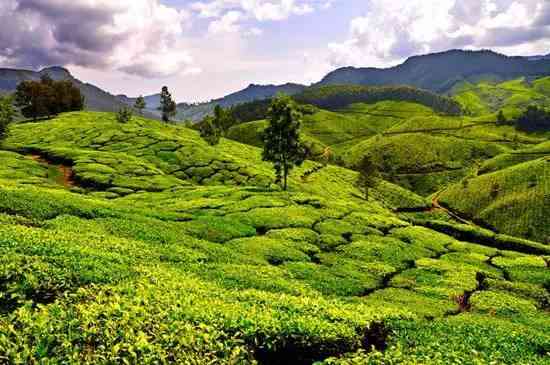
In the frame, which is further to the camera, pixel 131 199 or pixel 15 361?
pixel 131 199

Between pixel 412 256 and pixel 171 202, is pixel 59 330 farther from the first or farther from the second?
pixel 171 202

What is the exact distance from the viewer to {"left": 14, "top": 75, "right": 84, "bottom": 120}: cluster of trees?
516 ft

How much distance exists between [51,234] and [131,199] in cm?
3487

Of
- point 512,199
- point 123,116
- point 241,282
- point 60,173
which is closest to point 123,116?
point 123,116

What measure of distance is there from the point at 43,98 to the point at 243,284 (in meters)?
165

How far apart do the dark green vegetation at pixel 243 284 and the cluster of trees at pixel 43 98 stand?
347 ft

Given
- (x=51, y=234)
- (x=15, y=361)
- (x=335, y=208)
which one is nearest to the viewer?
(x=15, y=361)

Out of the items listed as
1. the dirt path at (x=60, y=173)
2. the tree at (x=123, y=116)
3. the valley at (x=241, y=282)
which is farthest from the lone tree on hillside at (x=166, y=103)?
the valley at (x=241, y=282)

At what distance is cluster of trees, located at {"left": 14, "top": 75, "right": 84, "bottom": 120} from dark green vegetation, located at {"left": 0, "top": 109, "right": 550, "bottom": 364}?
347 ft

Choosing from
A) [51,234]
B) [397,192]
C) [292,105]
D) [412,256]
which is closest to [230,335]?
[51,234]

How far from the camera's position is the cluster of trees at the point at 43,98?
516ft

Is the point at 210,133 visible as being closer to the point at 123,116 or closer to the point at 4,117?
the point at 123,116

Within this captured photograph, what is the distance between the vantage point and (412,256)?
4244 cm

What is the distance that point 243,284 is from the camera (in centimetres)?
2356
